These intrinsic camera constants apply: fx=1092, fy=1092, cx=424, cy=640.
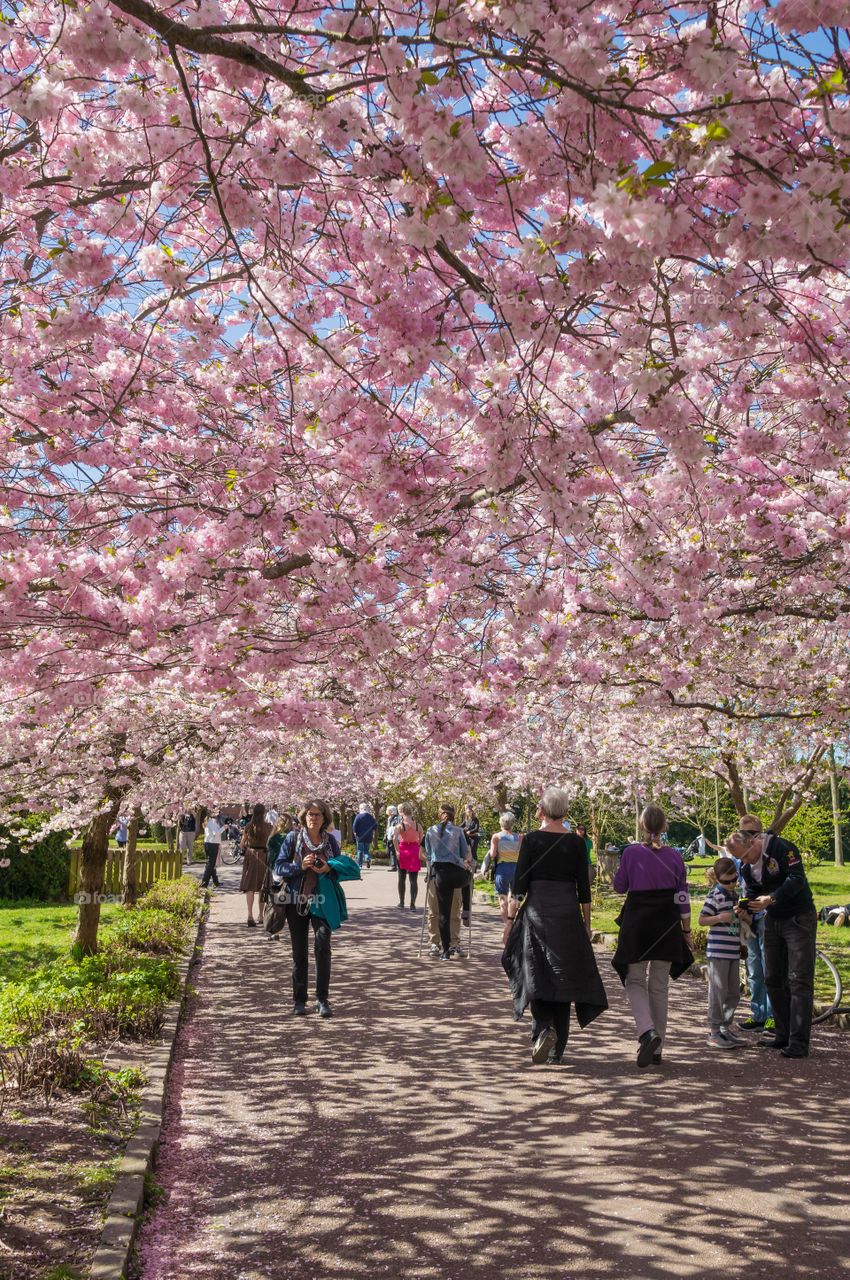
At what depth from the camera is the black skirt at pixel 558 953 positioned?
23.9 feet

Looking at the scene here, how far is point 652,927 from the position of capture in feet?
25.5

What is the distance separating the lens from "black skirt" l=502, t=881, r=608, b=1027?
Result: 287 inches

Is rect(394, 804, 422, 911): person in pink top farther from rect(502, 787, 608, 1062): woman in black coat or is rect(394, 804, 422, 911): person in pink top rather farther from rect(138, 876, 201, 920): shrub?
rect(502, 787, 608, 1062): woman in black coat

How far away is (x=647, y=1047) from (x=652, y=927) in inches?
31.9

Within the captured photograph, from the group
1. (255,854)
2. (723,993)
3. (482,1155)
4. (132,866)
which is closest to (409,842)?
(255,854)

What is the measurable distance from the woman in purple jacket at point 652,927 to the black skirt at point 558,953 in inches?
15.2

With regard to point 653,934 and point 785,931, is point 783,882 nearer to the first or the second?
point 785,931

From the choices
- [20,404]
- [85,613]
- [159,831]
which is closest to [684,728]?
[85,613]

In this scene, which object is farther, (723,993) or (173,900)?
(173,900)

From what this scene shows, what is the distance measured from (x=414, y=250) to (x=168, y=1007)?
6.95 metres

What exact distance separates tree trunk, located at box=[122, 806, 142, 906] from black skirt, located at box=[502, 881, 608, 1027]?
11.9 meters

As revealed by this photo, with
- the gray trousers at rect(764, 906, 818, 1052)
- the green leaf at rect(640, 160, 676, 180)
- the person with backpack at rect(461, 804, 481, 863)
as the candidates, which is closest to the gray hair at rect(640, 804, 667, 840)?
the gray trousers at rect(764, 906, 818, 1052)

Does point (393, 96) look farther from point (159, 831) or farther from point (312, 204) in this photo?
point (159, 831)

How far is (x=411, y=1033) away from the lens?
8.69m
